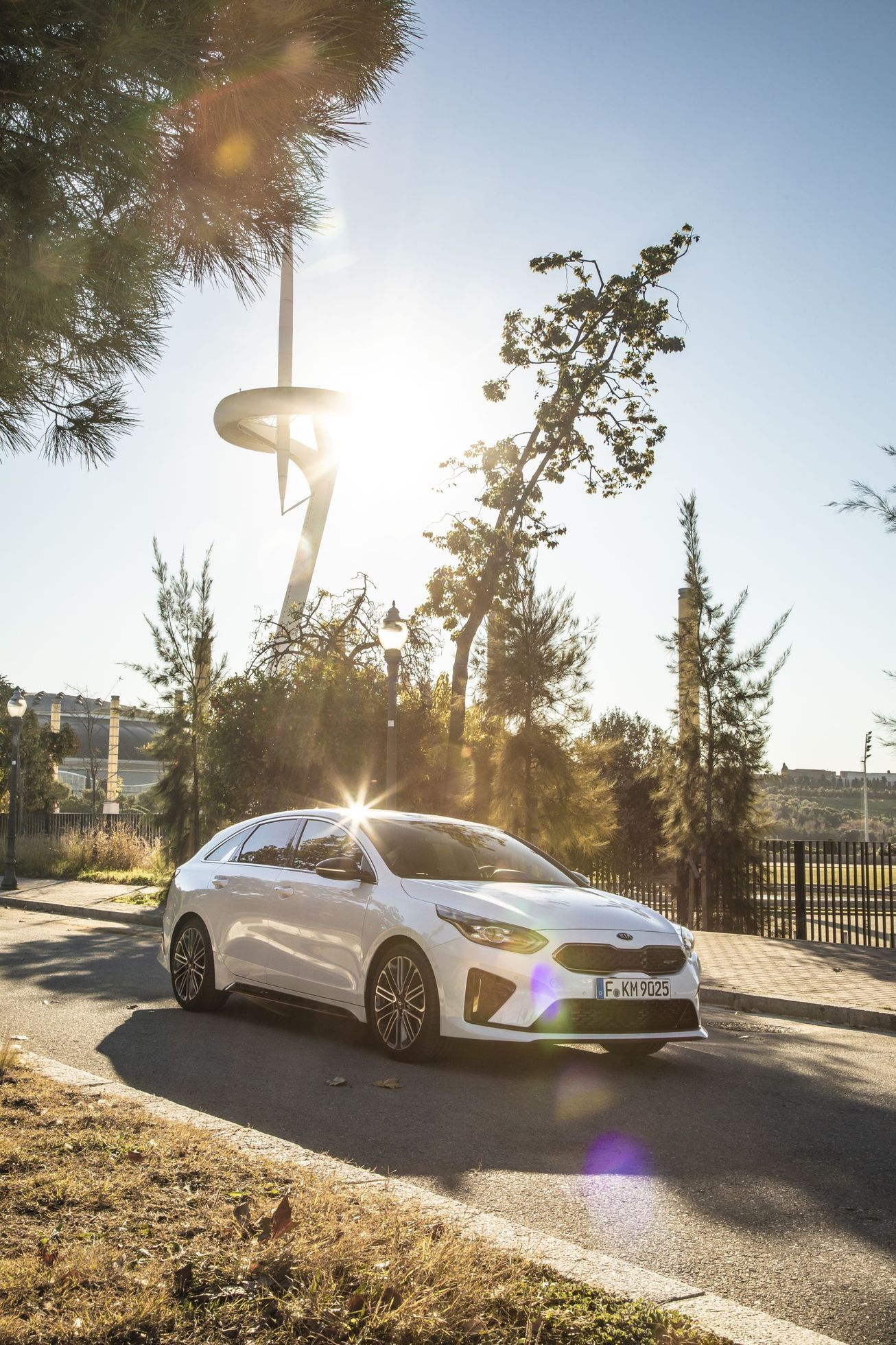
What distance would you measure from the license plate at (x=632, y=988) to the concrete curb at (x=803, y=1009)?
3600 mm

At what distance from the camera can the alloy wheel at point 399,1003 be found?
725 centimetres

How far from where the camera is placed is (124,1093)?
5801 millimetres

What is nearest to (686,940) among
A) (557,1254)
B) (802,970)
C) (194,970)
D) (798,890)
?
(194,970)

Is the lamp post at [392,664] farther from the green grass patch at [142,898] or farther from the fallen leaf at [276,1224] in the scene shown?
the fallen leaf at [276,1224]

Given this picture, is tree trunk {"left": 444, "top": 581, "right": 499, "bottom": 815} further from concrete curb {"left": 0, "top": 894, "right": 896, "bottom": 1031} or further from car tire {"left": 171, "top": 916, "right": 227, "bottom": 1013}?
car tire {"left": 171, "top": 916, "right": 227, "bottom": 1013}

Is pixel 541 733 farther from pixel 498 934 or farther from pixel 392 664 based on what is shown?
pixel 498 934

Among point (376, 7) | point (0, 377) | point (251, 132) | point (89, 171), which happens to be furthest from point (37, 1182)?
point (376, 7)

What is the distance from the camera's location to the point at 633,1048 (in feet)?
26.1

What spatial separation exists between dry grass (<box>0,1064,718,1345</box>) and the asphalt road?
68cm

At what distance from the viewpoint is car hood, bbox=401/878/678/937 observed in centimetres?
711

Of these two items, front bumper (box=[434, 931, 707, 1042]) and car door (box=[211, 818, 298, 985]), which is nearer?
front bumper (box=[434, 931, 707, 1042])

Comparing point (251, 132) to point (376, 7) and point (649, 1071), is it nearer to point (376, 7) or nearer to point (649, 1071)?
point (376, 7)

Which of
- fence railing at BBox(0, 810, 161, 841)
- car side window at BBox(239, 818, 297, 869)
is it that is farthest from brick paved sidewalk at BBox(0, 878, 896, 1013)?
fence railing at BBox(0, 810, 161, 841)

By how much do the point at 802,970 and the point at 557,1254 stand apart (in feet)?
33.3
